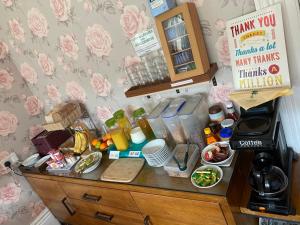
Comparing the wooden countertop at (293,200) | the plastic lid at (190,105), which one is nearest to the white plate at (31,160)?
the plastic lid at (190,105)

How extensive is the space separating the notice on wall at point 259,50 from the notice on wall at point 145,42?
424 mm

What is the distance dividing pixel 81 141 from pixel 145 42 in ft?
2.86

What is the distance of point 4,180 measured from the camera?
79.2 inches

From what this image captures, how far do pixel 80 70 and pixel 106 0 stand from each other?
1.86ft

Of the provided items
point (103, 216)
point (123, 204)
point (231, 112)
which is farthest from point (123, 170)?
point (231, 112)

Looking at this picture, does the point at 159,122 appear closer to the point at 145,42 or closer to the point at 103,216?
the point at 145,42

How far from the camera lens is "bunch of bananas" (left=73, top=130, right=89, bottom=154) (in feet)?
6.01

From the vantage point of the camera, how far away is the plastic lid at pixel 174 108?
4.46 ft

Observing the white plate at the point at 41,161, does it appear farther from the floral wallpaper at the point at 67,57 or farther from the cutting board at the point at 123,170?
the cutting board at the point at 123,170

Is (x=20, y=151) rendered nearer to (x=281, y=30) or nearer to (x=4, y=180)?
(x=4, y=180)

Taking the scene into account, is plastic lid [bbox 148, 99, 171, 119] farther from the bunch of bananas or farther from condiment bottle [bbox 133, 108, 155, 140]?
the bunch of bananas

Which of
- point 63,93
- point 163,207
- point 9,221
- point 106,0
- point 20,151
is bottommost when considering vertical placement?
point 9,221

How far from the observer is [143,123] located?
5.35 ft

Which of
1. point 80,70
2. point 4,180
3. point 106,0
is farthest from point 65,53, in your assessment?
point 4,180
